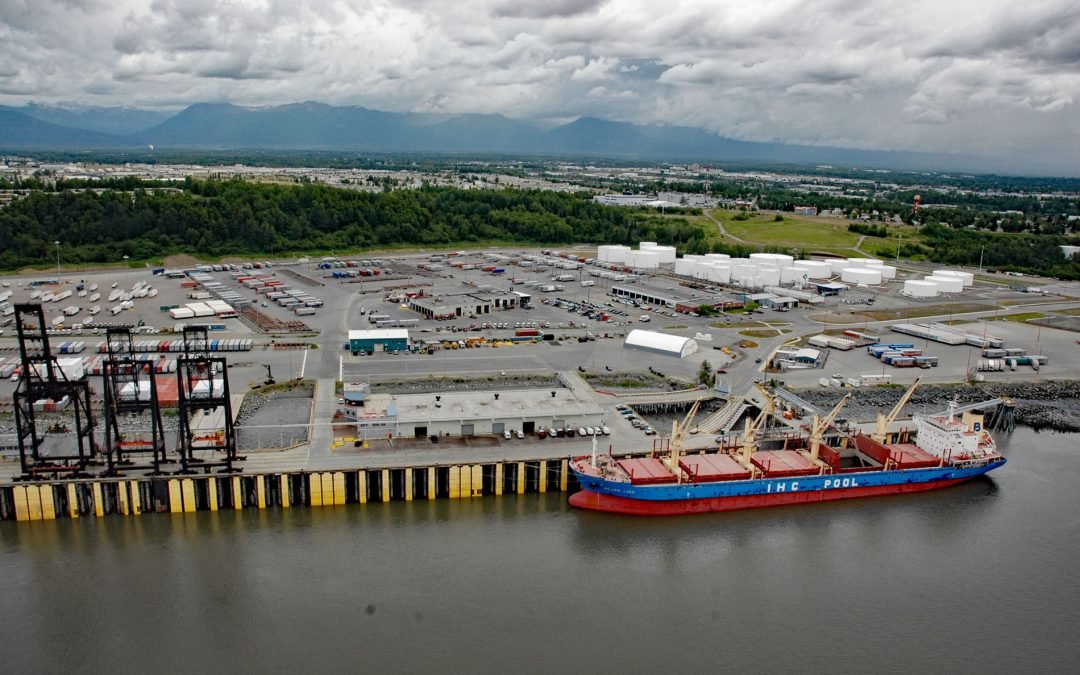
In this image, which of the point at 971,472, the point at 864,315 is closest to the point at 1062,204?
the point at 864,315

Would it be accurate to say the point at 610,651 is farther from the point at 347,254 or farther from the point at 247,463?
the point at 347,254

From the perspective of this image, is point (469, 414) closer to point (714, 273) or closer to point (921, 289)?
point (714, 273)

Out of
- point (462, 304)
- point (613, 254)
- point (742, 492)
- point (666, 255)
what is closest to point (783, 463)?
point (742, 492)

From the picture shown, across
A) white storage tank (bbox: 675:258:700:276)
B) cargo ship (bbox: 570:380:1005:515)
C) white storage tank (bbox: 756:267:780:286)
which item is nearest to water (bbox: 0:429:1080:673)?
cargo ship (bbox: 570:380:1005:515)

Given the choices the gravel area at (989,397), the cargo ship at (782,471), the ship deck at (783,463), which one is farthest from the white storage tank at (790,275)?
the ship deck at (783,463)

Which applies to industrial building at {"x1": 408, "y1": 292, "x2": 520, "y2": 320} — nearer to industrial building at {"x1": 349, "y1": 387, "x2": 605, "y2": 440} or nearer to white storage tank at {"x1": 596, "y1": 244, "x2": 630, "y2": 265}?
industrial building at {"x1": 349, "y1": 387, "x2": 605, "y2": 440}

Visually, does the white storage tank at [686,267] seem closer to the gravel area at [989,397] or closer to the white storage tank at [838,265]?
the white storage tank at [838,265]
